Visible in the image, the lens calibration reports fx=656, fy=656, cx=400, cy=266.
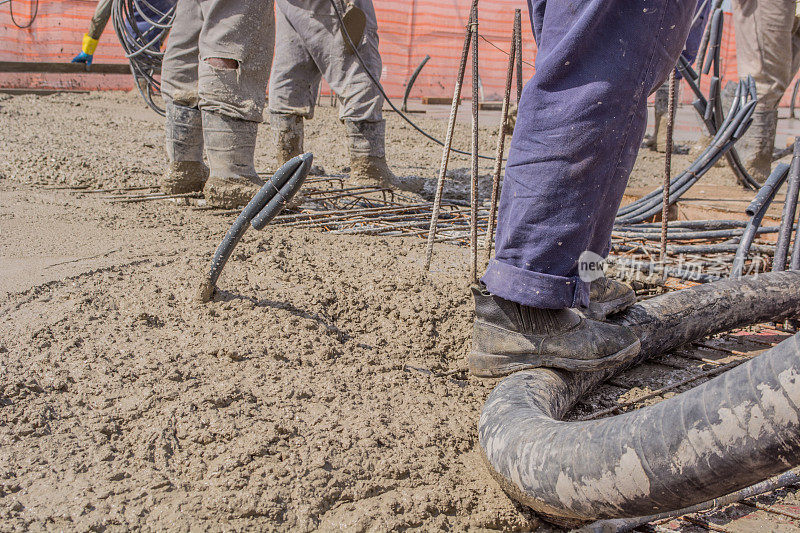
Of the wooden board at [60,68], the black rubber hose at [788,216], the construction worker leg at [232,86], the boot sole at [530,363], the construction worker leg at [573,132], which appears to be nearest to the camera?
the construction worker leg at [573,132]

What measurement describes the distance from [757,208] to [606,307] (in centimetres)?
109

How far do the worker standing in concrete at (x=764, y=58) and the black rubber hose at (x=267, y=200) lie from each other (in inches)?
183

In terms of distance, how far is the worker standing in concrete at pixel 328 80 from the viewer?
4273 mm

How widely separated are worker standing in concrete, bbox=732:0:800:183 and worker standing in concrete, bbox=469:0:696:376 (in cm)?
437

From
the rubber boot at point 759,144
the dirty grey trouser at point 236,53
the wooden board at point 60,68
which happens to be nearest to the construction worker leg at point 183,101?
the dirty grey trouser at point 236,53

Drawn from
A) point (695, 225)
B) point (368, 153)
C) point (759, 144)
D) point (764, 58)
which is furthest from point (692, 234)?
point (764, 58)

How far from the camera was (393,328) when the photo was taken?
79.0 inches

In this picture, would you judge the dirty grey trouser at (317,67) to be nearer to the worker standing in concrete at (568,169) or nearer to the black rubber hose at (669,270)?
the black rubber hose at (669,270)

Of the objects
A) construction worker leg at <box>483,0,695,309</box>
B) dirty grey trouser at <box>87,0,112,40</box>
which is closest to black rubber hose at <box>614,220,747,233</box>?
construction worker leg at <box>483,0,695,309</box>

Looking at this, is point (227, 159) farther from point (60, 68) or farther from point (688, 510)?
point (60, 68)

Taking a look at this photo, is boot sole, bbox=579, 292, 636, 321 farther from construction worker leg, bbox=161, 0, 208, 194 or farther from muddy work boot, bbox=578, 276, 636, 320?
construction worker leg, bbox=161, 0, 208, 194

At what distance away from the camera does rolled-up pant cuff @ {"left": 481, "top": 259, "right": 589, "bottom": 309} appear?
5.17 feet

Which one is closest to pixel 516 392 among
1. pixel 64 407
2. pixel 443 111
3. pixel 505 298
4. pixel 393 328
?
pixel 505 298

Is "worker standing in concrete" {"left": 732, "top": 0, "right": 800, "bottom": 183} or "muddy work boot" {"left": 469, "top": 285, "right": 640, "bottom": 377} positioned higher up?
"worker standing in concrete" {"left": 732, "top": 0, "right": 800, "bottom": 183}
